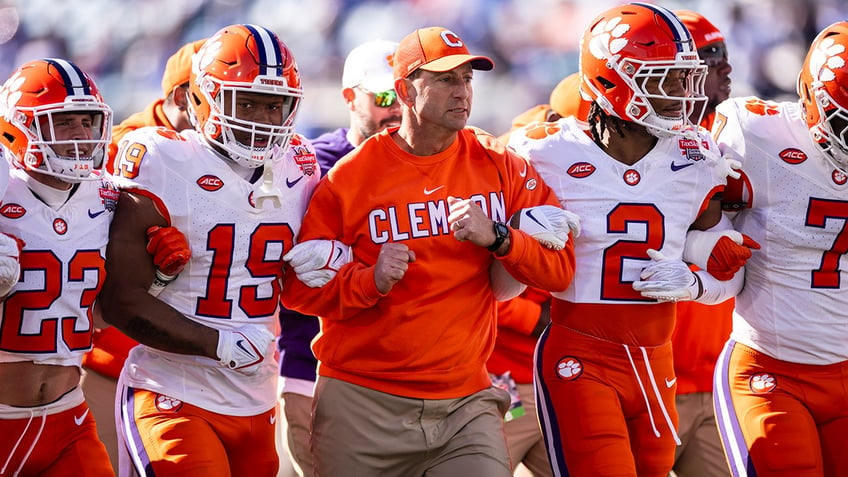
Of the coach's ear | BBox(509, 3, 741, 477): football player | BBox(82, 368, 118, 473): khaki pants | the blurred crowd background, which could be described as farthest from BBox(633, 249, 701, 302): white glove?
the blurred crowd background

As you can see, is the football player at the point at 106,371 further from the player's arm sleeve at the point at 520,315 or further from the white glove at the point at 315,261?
the player's arm sleeve at the point at 520,315

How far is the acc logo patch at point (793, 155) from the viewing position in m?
4.06

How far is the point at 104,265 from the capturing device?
3740 mm

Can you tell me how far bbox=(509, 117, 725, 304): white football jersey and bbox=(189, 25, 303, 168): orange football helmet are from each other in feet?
2.91

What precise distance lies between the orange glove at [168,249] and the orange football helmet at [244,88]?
338 mm

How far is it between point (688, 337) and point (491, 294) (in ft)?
4.68

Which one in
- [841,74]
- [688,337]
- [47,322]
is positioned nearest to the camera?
[47,322]

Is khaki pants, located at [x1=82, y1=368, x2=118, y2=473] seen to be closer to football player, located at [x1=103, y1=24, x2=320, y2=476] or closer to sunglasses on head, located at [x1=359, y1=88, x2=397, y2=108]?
football player, located at [x1=103, y1=24, x2=320, y2=476]

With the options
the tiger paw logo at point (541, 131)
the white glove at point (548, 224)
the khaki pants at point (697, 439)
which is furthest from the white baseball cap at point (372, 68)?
the khaki pants at point (697, 439)


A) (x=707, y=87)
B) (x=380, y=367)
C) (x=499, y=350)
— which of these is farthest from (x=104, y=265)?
(x=707, y=87)

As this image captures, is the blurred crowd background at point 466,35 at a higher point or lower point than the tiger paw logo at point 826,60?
lower

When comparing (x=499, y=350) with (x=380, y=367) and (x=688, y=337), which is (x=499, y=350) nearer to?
(x=688, y=337)

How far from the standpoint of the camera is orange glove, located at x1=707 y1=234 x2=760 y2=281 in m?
3.94

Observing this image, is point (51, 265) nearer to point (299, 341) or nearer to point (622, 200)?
point (299, 341)
